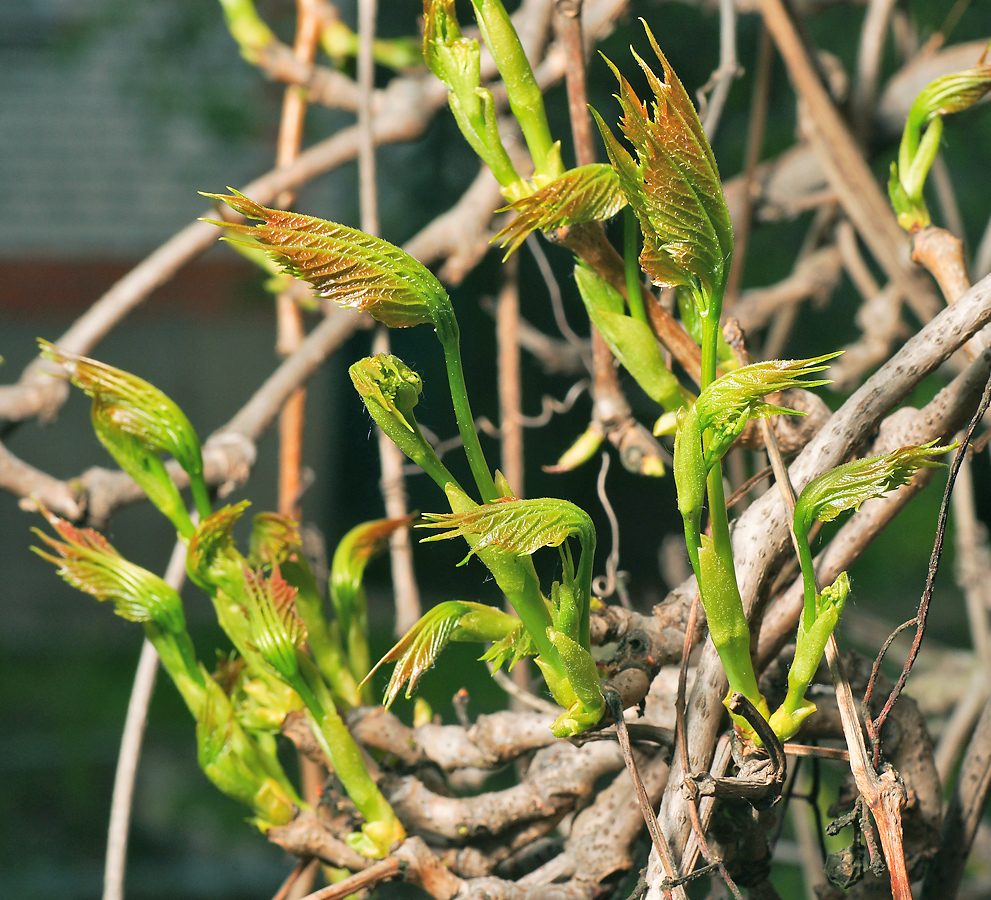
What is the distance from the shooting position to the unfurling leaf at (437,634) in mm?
307

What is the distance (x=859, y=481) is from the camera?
0.93 ft

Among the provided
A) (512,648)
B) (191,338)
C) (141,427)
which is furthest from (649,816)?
(191,338)

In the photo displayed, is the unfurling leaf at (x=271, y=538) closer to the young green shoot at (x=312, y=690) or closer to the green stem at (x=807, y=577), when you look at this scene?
the young green shoot at (x=312, y=690)

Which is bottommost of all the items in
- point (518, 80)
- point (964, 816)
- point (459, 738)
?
point (964, 816)

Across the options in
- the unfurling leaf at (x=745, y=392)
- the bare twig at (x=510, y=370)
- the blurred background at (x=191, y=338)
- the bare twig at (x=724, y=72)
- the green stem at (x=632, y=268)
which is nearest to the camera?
the unfurling leaf at (x=745, y=392)

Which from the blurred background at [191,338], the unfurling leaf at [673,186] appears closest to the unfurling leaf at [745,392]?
the unfurling leaf at [673,186]

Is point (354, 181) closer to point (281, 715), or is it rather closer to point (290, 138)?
point (290, 138)

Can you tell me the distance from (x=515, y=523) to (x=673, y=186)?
11cm

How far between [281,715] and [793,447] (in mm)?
304

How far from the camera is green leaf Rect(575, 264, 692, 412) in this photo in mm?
363

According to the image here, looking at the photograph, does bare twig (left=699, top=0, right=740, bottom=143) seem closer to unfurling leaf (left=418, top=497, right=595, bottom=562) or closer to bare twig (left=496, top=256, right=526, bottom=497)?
bare twig (left=496, top=256, right=526, bottom=497)

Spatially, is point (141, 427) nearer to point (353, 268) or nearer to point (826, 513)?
point (353, 268)

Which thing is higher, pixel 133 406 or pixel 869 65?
pixel 869 65

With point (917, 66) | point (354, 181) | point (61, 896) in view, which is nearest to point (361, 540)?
point (917, 66)
